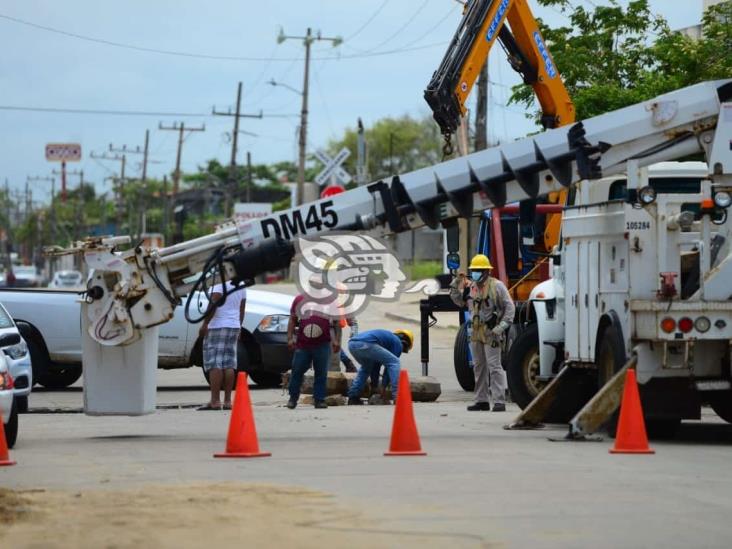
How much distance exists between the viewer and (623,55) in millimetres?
27688

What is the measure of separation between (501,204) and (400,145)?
3943 inches

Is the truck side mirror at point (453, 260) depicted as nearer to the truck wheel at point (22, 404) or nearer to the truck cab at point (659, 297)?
the truck cab at point (659, 297)

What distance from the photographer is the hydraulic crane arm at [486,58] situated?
65.6 feet

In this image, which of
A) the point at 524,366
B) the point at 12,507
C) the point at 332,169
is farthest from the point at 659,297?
A: the point at 332,169

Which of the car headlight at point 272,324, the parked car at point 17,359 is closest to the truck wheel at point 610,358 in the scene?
the parked car at point 17,359

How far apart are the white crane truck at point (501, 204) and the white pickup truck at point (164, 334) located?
5863 millimetres

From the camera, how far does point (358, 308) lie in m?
18.4

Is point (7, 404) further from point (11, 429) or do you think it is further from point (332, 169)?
point (332, 169)

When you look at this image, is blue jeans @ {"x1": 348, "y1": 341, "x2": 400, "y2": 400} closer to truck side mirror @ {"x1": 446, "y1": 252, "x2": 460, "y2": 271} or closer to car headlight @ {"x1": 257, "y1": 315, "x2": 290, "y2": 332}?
truck side mirror @ {"x1": 446, "y1": 252, "x2": 460, "y2": 271}

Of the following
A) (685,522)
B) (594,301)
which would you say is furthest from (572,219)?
(685,522)

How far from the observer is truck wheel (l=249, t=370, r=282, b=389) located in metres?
21.8

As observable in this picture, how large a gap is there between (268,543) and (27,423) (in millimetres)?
8816

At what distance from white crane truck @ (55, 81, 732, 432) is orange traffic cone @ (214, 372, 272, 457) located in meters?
2.54

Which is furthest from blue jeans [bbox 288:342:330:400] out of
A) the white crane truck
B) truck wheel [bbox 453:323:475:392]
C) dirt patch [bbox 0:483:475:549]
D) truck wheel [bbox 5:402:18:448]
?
dirt patch [bbox 0:483:475:549]
